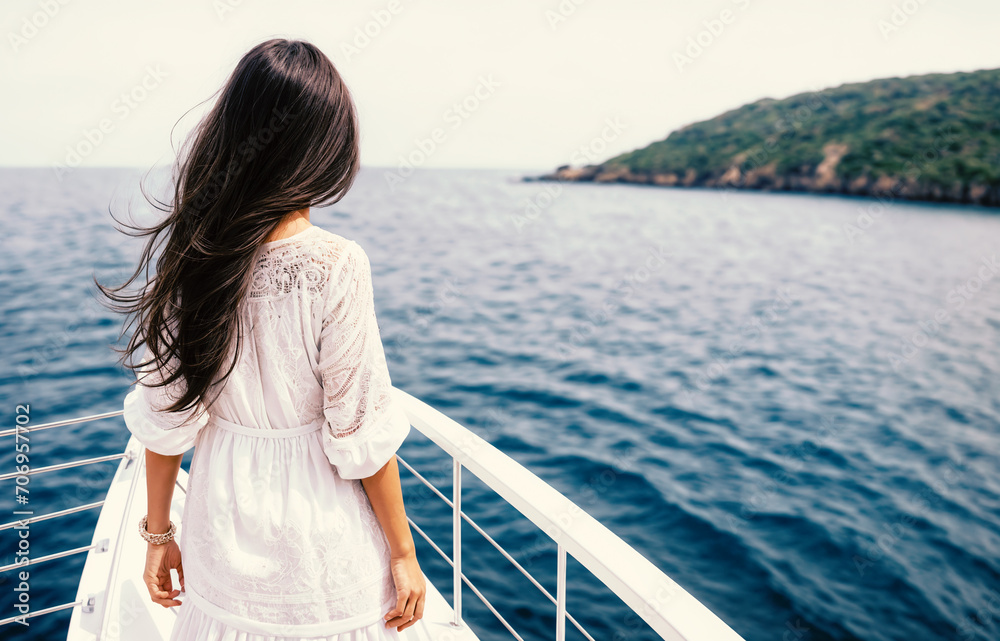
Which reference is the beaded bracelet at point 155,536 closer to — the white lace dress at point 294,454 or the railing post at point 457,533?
the white lace dress at point 294,454

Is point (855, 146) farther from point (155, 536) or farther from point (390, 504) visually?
point (155, 536)

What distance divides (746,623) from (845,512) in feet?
8.22

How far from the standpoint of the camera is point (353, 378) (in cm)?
90

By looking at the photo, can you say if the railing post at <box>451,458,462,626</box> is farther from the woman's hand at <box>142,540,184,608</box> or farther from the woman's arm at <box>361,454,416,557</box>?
the woman's hand at <box>142,540,184,608</box>

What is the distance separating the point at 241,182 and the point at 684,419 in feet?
26.0

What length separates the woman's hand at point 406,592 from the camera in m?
1.00

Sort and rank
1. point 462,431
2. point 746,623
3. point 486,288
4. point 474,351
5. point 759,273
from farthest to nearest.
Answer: point 759,273, point 486,288, point 474,351, point 746,623, point 462,431

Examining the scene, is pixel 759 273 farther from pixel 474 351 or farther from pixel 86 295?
pixel 86 295

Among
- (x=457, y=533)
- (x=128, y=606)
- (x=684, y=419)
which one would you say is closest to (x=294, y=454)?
(x=457, y=533)

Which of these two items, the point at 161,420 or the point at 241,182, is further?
the point at 161,420

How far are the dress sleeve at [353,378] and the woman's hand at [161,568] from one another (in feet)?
1.65

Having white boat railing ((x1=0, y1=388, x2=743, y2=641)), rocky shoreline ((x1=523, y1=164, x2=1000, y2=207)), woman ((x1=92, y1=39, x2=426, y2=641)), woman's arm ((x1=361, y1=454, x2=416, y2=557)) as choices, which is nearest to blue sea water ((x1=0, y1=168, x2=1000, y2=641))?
woman ((x1=92, y1=39, x2=426, y2=641))

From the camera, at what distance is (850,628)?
4.45 m

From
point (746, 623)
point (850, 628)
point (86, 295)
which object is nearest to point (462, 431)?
point (746, 623)
